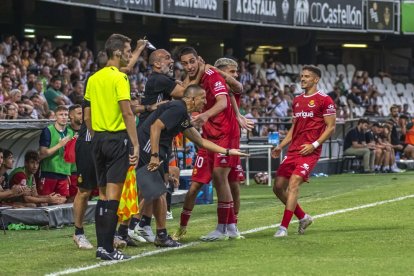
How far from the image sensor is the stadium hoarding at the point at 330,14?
38344mm

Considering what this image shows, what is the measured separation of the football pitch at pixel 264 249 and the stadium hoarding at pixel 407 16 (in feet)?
85.0

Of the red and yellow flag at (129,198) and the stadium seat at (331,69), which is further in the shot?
the stadium seat at (331,69)

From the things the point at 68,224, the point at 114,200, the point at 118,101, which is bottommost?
the point at 68,224

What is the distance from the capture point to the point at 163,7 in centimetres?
3072

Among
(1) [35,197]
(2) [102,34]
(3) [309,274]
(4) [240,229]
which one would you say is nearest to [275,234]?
(4) [240,229]

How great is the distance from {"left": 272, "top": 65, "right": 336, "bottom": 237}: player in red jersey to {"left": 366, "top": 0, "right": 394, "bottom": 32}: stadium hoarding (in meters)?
28.6

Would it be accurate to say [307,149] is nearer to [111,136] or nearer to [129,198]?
[129,198]

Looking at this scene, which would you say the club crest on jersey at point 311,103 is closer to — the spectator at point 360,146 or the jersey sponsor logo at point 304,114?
the jersey sponsor logo at point 304,114

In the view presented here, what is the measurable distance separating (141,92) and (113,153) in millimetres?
16010

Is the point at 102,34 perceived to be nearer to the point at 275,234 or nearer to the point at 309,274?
the point at 275,234

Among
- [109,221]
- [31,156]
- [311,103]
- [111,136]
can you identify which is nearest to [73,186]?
[31,156]

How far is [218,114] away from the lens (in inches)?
503

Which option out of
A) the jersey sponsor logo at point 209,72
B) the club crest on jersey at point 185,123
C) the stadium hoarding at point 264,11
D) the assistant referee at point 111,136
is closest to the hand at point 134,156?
the assistant referee at point 111,136

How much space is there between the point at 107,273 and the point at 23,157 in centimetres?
795
